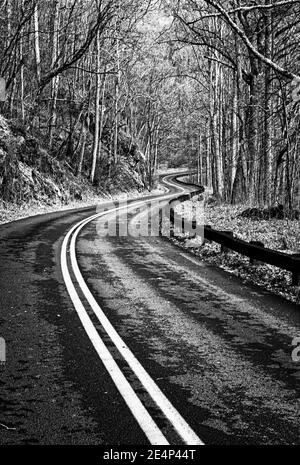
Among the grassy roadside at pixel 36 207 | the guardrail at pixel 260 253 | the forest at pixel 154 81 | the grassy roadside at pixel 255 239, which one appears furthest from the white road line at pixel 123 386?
the grassy roadside at pixel 36 207

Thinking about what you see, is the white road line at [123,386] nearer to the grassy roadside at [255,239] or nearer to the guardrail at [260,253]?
the grassy roadside at [255,239]

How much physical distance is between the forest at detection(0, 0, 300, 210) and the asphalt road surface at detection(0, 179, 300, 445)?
15.5ft

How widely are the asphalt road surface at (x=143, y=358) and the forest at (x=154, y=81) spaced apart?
471 cm

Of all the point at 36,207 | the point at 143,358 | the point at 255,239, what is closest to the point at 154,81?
the point at 36,207

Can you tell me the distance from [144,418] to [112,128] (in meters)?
42.7

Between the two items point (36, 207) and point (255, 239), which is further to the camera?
point (36, 207)

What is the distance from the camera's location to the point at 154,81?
40844mm

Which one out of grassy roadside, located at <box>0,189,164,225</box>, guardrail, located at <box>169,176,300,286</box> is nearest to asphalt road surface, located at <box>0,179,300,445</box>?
guardrail, located at <box>169,176,300,286</box>

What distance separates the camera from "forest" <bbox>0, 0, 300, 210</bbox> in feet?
59.8

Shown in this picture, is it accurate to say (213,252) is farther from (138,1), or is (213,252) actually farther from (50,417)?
(138,1)

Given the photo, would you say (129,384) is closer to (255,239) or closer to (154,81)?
(255,239)

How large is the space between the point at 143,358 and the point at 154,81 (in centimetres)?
3902

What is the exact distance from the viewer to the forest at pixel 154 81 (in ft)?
59.8

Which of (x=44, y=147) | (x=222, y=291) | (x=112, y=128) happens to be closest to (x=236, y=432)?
(x=222, y=291)
